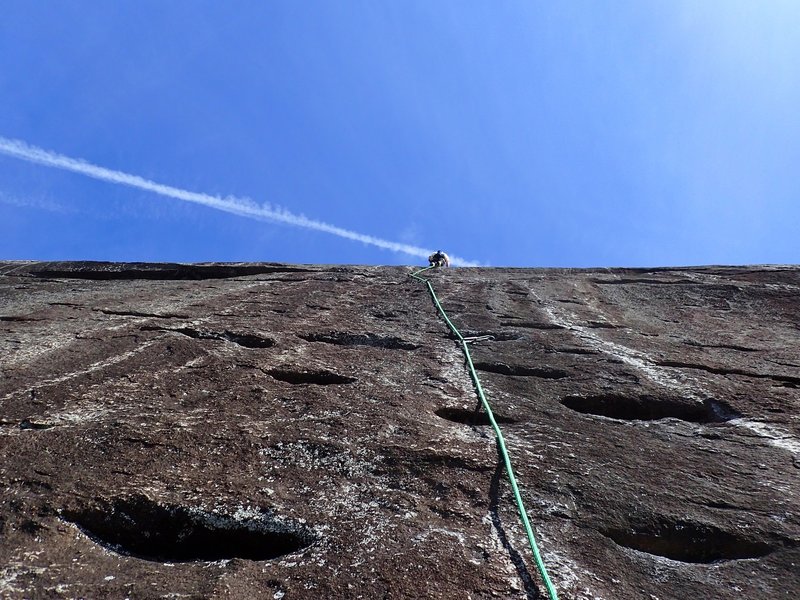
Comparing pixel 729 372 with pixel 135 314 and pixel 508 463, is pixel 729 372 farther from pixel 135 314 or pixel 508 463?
pixel 135 314

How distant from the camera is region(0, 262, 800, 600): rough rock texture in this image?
2.94m

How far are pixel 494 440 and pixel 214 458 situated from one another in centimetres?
193

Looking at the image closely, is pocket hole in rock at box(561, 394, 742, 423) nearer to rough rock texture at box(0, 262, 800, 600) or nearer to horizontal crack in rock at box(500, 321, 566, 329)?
rough rock texture at box(0, 262, 800, 600)

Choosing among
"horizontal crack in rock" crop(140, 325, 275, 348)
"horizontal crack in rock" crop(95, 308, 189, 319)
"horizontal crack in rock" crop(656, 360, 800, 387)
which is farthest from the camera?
"horizontal crack in rock" crop(95, 308, 189, 319)

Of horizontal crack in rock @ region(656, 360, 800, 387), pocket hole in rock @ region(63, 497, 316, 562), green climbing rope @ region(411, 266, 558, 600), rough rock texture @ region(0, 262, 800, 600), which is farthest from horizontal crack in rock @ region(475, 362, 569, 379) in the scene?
pocket hole in rock @ region(63, 497, 316, 562)

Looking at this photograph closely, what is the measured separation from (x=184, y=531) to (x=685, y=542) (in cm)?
290

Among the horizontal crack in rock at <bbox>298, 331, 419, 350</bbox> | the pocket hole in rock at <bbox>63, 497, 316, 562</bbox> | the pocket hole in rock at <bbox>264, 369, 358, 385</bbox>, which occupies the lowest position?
the pocket hole in rock at <bbox>63, 497, 316, 562</bbox>

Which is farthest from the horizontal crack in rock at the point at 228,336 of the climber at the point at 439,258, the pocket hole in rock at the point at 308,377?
the climber at the point at 439,258

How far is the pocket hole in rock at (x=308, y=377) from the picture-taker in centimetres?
520

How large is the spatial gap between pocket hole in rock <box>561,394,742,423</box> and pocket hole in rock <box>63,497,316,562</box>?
272 cm

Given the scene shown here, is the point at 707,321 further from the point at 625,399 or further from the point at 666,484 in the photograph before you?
the point at 666,484

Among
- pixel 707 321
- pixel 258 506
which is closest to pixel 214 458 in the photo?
pixel 258 506

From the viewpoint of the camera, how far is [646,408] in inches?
190

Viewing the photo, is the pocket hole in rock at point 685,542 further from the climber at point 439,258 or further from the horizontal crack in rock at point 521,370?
the climber at point 439,258
